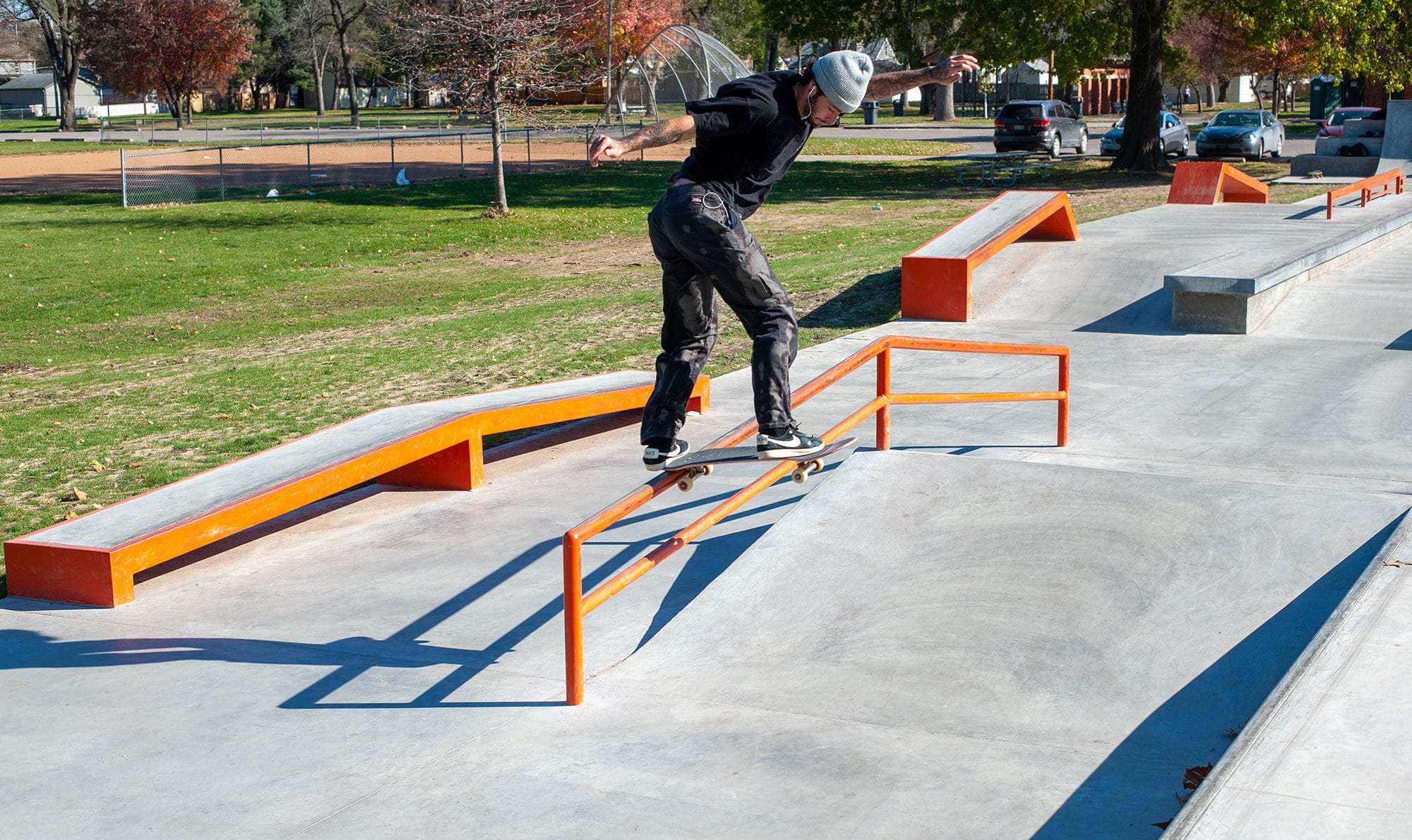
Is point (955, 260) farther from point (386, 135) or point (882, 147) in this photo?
point (386, 135)

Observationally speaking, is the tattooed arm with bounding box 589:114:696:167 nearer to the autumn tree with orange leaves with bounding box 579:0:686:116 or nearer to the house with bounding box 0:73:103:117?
the autumn tree with orange leaves with bounding box 579:0:686:116

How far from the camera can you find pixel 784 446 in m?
5.50

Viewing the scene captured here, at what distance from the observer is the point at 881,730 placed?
4.52 meters

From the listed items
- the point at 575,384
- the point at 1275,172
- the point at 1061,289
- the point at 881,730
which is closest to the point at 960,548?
the point at 881,730

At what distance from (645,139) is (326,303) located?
504 inches

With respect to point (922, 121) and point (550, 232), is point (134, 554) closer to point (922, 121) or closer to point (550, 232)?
point (550, 232)

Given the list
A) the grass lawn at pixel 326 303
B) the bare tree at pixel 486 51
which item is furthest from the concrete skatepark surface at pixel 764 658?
the bare tree at pixel 486 51

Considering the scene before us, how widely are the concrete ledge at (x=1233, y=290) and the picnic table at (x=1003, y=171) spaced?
17.5 metres

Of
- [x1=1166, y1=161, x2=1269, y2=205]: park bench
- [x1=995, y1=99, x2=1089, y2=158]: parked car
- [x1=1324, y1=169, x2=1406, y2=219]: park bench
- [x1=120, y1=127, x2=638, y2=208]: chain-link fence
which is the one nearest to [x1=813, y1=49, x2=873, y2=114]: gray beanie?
[x1=1324, y1=169, x2=1406, y2=219]: park bench

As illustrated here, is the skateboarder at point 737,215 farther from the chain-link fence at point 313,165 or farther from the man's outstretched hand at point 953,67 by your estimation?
the chain-link fence at point 313,165

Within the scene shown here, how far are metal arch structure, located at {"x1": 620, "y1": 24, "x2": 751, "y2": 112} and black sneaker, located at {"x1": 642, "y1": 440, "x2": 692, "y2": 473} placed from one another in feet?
98.6

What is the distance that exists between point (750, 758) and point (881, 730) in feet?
1.69

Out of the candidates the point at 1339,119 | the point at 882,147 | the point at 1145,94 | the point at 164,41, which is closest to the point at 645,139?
the point at 1145,94

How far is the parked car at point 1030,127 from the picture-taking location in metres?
36.5
